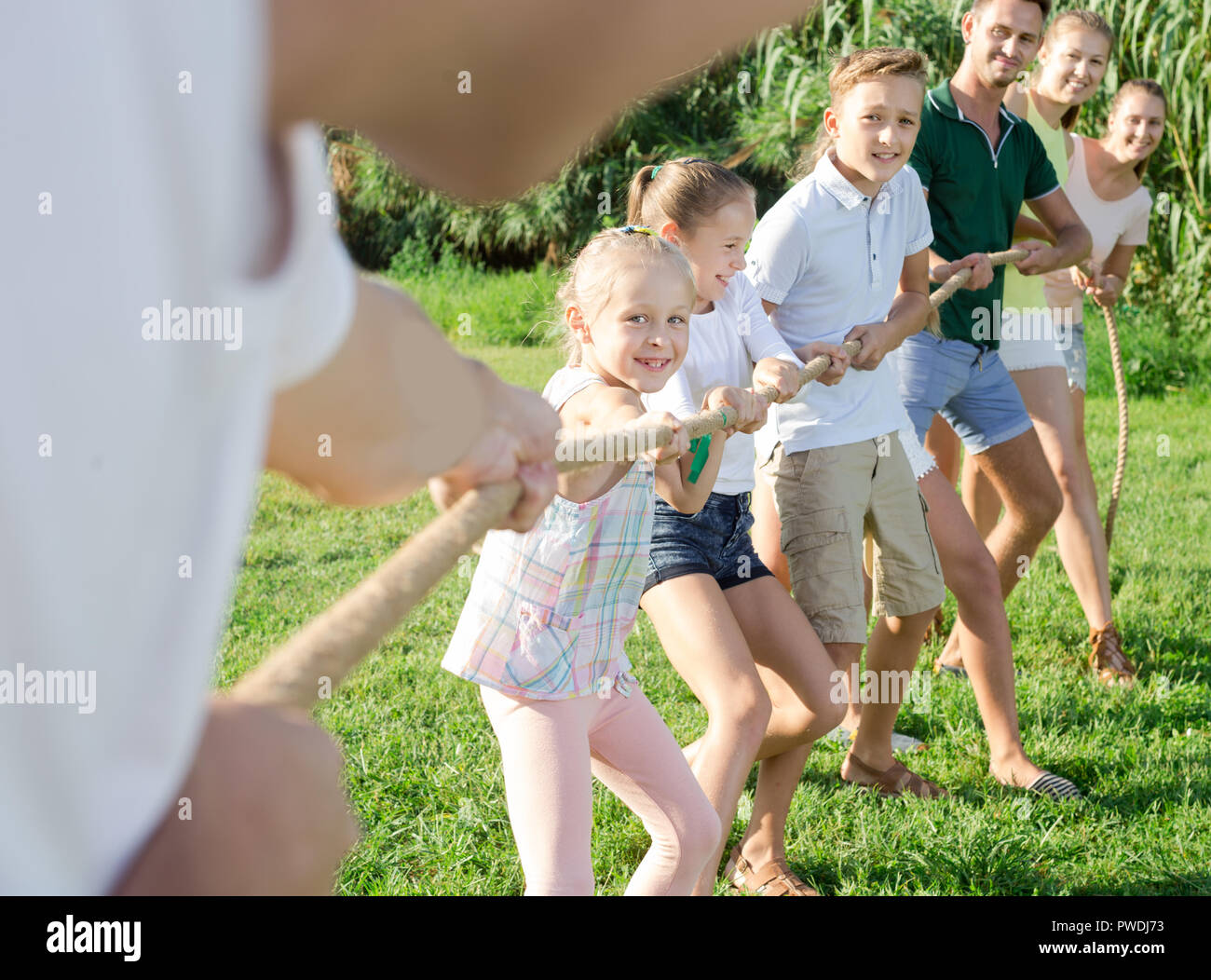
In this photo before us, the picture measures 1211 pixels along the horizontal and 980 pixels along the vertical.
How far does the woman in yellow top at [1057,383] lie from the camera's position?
4336 millimetres

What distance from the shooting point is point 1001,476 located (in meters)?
3.97

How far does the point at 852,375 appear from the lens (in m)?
3.21

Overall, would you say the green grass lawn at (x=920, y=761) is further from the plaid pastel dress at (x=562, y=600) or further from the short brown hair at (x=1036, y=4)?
the short brown hair at (x=1036, y=4)

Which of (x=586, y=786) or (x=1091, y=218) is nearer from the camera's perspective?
(x=586, y=786)

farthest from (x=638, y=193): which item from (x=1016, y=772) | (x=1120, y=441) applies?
(x=1120, y=441)

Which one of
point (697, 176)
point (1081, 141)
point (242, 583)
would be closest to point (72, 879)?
point (697, 176)

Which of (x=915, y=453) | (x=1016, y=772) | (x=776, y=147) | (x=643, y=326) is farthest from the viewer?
(x=776, y=147)

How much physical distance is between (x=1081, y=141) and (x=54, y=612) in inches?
212

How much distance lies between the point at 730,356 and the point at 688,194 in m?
0.37

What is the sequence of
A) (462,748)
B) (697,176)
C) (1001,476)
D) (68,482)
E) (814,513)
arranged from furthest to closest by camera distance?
1. (1001,476)
2. (462,748)
3. (814,513)
4. (697,176)
5. (68,482)

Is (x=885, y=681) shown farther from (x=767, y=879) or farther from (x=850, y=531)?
(x=767, y=879)

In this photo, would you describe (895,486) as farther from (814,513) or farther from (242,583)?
(242,583)

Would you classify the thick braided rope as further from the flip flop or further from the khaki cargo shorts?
the khaki cargo shorts

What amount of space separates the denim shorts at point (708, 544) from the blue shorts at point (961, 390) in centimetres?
105
